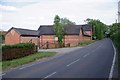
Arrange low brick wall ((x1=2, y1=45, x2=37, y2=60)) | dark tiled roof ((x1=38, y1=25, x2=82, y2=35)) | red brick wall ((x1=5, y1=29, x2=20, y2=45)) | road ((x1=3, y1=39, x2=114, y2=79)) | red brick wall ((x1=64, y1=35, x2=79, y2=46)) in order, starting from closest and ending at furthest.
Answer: road ((x1=3, y1=39, x2=114, y2=79)) → low brick wall ((x1=2, y1=45, x2=37, y2=60)) → red brick wall ((x1=5, y1=29, x2=20, y2=45)) → red brick wall ((x1=64, y1=35, x2=79, y2=46)) → dark tiled roof ((x1=38, y1=25, x2=82, y2=35))

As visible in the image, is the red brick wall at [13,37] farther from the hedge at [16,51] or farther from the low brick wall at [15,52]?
the low brick wall at [15,52]

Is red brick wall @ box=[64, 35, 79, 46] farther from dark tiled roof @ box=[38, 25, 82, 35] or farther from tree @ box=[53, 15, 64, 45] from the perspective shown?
tree @ box=[53, 15, 64, 45]

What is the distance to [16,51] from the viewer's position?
3191cm

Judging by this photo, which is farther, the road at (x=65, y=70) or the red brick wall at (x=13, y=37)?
the red brick wall at (x=13, y=37)

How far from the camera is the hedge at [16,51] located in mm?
29297

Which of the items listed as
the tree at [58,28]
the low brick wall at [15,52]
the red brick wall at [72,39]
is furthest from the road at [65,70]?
the red brick wall at [72,39]

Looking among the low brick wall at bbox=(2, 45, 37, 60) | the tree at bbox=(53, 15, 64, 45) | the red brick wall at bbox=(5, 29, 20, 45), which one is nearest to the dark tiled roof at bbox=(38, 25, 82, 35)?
the tree at bbox=(53, 15, 64, 45)

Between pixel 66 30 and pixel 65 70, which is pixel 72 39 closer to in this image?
Result: pixel 66 30

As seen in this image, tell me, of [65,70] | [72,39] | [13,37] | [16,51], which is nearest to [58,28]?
[72,39]

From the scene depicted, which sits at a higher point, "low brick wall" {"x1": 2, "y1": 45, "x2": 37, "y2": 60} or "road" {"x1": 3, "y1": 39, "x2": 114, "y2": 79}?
"low brick wall" {"x1": 2, "y1": 45, "x2": 37, "y2": 60}

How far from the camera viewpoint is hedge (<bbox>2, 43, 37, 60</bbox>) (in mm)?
29297

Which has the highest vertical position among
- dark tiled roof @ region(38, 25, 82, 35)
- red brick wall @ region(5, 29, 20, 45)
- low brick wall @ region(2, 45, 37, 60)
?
dark tiled roof @ region(38, 25, 82, 35)

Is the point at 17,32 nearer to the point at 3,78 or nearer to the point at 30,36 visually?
the point at 30,36

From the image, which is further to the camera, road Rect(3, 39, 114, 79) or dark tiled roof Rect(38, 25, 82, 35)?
dark tiled roof Rect(38, 25, 82, 35)
